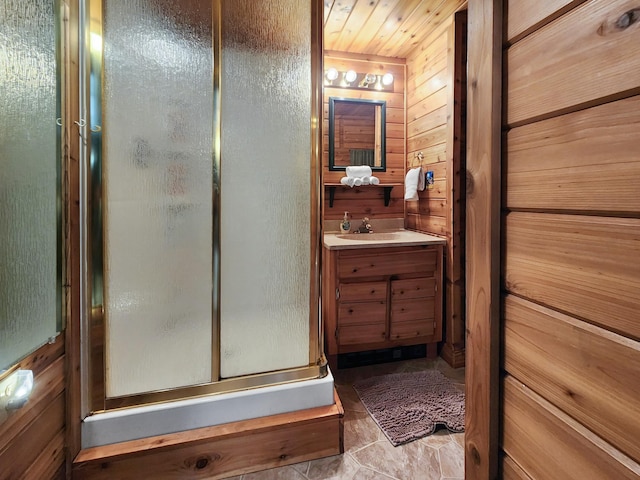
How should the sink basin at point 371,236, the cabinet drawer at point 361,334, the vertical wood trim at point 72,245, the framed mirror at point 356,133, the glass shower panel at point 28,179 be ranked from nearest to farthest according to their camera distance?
1. the glass shower panel at point 28,179
2. the vertical wood trim at point 72,245
3. the cabinet drawer at point 361,334
4. the sink basin at point 371,236
5. the framed mirror at point 356,133

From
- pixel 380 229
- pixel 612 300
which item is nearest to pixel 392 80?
pixel 380 229

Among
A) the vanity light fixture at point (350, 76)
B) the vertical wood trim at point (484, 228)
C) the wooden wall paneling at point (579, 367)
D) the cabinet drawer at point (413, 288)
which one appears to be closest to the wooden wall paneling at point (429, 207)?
the cabinet drawer at point (413, 288)

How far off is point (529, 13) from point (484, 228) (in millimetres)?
436

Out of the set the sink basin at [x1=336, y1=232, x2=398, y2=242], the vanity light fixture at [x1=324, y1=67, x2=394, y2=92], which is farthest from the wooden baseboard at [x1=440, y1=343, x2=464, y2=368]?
the vanity light fixture at [x1=324, y1=67, x2=394, y2=92]

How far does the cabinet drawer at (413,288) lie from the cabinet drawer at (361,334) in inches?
9.0

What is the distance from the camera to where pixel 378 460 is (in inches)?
54.5

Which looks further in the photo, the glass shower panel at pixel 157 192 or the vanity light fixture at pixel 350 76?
the vanity light fixture at pixel 350 76

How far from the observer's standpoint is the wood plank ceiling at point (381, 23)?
1.99 meters

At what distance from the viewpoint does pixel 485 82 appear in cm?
72

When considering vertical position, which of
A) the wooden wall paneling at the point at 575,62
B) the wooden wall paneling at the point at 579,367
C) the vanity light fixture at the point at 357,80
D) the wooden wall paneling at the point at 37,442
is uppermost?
the vanity light fixture at the point at 357,80

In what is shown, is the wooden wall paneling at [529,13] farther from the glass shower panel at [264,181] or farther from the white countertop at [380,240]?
the white countertop at [380,240]

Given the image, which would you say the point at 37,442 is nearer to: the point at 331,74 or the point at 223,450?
the point at 223,450

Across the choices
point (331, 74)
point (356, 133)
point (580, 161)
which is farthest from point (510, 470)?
point (331, 74)

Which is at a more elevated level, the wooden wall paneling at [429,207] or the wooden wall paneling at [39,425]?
the wooden wall paneling at [429,207]
